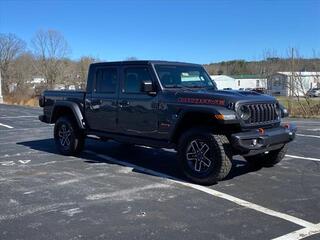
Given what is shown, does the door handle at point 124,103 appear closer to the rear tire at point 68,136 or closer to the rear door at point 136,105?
the rear door at point 136,105

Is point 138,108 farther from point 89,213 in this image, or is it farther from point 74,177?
point 89,213

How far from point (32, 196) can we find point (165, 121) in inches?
97.2

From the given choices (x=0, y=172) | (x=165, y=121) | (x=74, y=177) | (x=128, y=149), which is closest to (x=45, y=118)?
(x=128, y=149)

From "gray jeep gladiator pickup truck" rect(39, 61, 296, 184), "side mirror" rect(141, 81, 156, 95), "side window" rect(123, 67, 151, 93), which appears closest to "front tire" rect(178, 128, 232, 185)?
"gray jeep gladiator pickup truck" rect(39, 61, 296, 184)

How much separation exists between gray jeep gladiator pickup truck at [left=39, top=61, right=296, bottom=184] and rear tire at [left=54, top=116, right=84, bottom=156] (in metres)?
0.02

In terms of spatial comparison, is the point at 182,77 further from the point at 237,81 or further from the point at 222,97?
the point at 237,81

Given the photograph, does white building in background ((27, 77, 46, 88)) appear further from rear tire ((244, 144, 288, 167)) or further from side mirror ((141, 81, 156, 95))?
rear tire ((244, 144, 288, 167))

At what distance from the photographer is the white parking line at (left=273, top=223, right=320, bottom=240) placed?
4719 mm

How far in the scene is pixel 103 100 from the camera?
905 cm

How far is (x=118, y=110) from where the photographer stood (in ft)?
A: 28.6

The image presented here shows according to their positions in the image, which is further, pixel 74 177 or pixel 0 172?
pixel 0 172

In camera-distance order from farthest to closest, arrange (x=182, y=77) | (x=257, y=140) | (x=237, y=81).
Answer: (x=237, y=81) → (x=182, y=77) → (x=257, y=140)

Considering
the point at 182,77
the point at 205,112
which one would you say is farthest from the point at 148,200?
the point at 182,77

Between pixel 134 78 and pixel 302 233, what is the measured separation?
4584 millimetres
